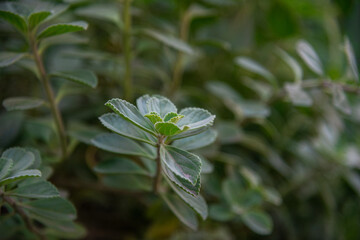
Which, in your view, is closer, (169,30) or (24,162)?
(24,162)

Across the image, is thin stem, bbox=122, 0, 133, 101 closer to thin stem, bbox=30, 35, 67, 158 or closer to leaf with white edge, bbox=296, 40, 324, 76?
thin stem, bbox=30, 35, 67, 158

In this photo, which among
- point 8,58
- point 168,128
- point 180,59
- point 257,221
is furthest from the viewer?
point 180,59

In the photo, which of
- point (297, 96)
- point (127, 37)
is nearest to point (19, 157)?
point (127, 37)

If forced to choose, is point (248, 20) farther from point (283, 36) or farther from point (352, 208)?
point (352, 208)

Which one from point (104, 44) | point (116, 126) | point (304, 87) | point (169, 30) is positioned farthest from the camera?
point (104, 44)

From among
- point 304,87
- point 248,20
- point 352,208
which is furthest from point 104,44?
point 352,208

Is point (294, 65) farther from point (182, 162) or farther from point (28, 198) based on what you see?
point (28, 198)

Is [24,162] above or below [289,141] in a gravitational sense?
above
